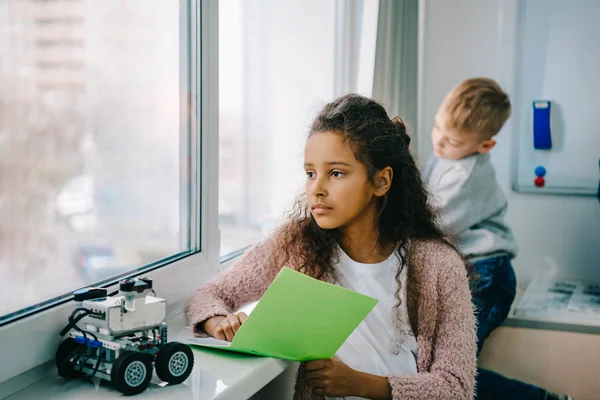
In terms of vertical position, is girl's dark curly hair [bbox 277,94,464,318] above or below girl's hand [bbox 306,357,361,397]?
above

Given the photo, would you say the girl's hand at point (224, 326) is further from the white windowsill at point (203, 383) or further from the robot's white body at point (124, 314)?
the robot's white body at point (124, 314)

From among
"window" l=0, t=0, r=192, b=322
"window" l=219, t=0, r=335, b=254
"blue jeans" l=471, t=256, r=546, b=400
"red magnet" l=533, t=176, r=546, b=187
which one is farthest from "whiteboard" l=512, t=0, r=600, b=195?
"window" l=0, t=0, r=192, b=322

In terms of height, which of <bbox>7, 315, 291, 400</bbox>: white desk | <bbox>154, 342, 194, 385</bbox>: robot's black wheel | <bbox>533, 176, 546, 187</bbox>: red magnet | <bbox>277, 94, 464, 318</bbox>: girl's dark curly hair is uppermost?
<bbox>277, 94, 464, 318</bbox>: girl's dark curly hair

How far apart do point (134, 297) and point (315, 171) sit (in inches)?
15.5

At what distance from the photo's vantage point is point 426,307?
111 cm

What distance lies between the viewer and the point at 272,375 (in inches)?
38.3

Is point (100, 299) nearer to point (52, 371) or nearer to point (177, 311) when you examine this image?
point (52, 371)

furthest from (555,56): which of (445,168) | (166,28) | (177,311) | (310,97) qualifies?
(177,311)

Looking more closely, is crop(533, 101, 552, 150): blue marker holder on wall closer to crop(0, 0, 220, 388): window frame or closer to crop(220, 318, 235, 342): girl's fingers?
crop(0, 0, 220, 388): window frame

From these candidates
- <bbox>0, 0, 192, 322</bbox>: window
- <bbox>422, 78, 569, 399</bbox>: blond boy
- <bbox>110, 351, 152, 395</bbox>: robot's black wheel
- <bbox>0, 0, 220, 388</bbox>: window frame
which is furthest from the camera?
<bbox>422, 78, 569, 399</bbox>: blond boy

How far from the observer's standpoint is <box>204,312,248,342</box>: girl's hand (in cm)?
103

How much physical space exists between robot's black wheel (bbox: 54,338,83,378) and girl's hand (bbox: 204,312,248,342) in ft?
0.72

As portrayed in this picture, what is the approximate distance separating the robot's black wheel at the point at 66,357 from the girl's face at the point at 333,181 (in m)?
0.42

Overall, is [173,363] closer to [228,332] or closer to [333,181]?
[228,332]
